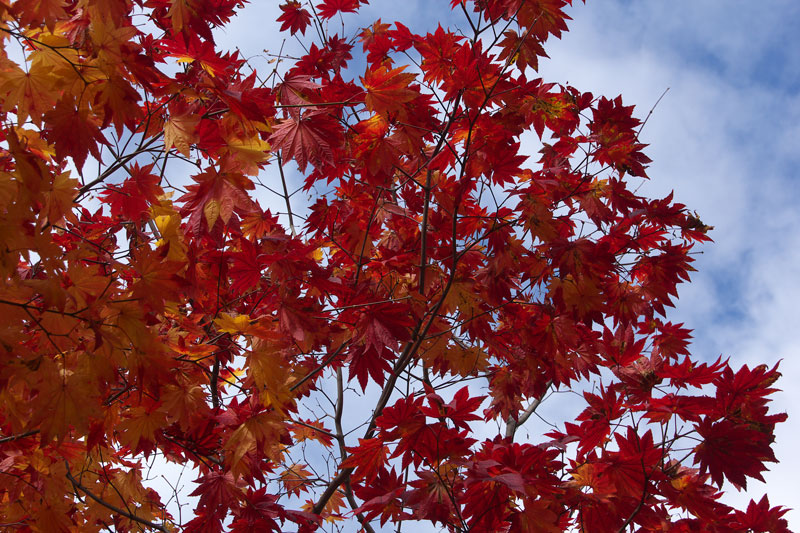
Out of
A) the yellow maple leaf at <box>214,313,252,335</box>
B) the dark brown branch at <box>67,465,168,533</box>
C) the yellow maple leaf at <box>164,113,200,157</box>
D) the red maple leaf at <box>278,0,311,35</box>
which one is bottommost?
the dark brown branch at <box>67,465,168,533</box>

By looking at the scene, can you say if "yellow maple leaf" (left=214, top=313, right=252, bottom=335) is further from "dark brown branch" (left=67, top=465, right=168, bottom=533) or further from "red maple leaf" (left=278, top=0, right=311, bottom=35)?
"red maple leaf" (left=278, top=0, right=311, bottom=35)

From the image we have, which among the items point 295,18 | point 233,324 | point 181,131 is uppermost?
point 295,18

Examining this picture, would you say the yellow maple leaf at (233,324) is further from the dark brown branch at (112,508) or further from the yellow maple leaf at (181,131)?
the dark brown branch at (112,508)

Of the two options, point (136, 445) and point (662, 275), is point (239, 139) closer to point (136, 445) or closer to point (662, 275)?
point (136, 445)

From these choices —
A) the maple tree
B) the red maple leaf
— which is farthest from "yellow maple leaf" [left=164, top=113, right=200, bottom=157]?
the red maple leaf

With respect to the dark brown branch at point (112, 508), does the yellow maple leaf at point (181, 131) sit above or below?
above

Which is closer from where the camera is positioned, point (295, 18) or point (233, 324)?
point (233, 324)

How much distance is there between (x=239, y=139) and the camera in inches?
95.1

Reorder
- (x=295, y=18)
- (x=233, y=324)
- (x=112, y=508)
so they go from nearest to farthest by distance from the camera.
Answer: (x=233, y=324) → (x=112, y=508) → (x=295, y=18)

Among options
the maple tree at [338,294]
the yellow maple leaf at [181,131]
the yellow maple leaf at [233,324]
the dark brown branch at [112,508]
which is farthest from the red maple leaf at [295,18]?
the dark brown branch at [112,508]

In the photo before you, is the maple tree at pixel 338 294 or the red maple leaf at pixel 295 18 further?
the red maple leaf at pixel 295 18

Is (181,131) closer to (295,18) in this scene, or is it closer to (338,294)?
(338,294)

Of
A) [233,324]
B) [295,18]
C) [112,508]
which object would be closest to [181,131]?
[233,324]

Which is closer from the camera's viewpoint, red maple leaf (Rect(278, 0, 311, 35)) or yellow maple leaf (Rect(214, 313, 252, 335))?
yellow maple leaf (Rect(214, 313, 252, 335))
